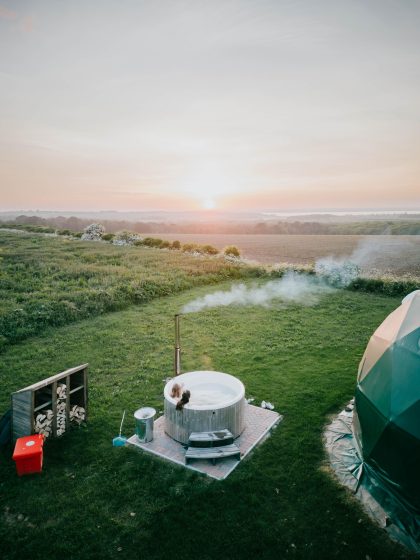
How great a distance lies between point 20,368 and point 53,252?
30268 millimetres

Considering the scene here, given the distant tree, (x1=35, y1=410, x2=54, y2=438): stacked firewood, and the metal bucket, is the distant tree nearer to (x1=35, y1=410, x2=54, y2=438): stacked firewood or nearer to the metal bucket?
the metal bucket

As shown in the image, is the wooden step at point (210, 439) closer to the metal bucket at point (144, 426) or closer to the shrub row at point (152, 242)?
the metal bucket at point (144, 426)

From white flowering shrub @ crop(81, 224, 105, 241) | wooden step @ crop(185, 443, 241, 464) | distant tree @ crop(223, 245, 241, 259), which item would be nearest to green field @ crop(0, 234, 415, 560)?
wooden step @ crop(185, 443, 241, 464)

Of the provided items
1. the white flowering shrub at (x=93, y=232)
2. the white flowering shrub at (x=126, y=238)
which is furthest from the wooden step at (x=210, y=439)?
the white flowering shrub at (x=93, y=232)

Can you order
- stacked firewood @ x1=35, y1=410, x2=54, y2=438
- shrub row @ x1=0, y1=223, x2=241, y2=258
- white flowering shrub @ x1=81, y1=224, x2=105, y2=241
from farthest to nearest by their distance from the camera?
white flowering shrub @ x1=81, y1=224, x2=105, y2=241 < shrub row @ x1=0, y1=223, x2=241, y2=258 < stacked firewood @ x1=35, y1=410, x2=54, y2=438

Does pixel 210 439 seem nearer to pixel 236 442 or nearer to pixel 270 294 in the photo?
pixel 236 442

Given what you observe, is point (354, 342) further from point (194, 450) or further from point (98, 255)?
point (98, 255)

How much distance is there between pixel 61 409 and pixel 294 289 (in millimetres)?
19679

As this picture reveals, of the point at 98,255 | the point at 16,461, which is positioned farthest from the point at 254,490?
the point at 98,255

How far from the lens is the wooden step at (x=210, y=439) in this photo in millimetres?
8398

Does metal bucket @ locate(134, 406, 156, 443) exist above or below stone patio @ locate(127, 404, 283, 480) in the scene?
above

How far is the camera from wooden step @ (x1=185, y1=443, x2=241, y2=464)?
26.8 ft

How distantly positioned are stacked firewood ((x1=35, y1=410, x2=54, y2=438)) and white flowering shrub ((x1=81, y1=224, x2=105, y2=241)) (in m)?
54.4

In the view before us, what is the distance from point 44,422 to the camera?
29.5 ft
